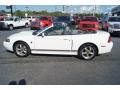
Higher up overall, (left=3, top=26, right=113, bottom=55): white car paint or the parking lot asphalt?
(left=3, top=26, right=113, bottom=55): white car paint

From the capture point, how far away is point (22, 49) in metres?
9.12

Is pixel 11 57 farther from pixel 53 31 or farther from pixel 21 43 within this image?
pixel 53 31

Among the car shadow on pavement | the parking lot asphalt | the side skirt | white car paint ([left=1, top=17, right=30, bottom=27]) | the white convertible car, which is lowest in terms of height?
the car shadow on pavement

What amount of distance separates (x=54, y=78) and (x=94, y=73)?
1395 millimetres

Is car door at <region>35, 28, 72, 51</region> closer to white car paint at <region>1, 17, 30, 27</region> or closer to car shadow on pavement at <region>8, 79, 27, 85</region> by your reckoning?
car shadow on pavement at <region>8, 79, 27, 85</region>

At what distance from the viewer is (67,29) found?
9039 millimetres

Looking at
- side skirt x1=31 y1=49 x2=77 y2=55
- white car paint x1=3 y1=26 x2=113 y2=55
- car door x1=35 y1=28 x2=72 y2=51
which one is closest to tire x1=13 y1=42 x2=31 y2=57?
white car paint x1=3 y1=26 x2=113 y2=55

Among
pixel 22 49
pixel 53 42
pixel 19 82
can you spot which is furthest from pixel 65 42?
pixel 19 82

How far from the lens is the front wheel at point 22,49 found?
29.8 ft

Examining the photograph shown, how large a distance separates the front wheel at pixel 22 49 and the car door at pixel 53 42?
1.55 feet

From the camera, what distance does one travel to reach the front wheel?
29.8 ft

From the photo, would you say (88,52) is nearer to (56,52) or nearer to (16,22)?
(56,52)

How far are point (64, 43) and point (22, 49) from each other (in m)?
1.81

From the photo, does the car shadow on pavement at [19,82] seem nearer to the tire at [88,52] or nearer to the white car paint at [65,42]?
the white car paint at [65,42]
